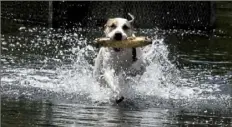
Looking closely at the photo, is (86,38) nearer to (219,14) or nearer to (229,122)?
(219,14)

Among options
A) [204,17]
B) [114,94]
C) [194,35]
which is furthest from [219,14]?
[114,94]

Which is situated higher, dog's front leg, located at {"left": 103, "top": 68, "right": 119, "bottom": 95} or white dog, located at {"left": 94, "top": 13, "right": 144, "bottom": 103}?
white dog, located at {"left": 94, "top": 13, "right": 144, "bottom": 103}

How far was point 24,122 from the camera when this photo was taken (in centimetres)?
616

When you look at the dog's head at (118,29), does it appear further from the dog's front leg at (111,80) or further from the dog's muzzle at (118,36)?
the dog's front leg at (111,80)

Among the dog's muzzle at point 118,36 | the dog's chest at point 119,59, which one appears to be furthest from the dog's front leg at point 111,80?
the dog's muzzle at point 118,36

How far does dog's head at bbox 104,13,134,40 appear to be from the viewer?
24.7 ft

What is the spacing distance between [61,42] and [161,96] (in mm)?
4890

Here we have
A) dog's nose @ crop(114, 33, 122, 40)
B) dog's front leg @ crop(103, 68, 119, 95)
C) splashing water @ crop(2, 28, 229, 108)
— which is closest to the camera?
dog's front leg @ crop(103, 68, 119, 95)

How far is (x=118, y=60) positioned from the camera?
785cm

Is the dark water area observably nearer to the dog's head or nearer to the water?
the water

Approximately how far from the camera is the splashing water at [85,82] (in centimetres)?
783

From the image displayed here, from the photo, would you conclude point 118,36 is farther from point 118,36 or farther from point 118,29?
point 118,29

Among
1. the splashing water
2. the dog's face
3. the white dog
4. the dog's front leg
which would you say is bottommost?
the splashing water

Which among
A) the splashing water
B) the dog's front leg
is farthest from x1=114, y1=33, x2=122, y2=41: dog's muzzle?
the splashing water
